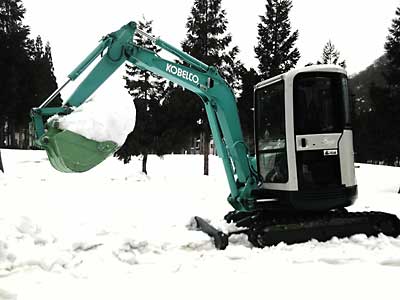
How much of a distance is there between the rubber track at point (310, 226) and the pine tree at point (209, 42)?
14.6m

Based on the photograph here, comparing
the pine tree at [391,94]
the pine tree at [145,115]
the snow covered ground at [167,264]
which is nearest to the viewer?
the snow covered ground at [167,264]

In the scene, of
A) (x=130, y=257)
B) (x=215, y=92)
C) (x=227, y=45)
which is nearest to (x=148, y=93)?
(x=227, y=45)

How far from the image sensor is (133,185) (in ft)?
46.0

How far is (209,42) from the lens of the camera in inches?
822

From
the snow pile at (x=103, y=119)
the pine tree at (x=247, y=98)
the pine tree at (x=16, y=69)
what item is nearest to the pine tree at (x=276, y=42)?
the pine tree at (x=247, y=98)

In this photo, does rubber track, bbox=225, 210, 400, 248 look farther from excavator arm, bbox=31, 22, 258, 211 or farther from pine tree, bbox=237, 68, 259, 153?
pine tree, bbox=237, 68, 259, 153

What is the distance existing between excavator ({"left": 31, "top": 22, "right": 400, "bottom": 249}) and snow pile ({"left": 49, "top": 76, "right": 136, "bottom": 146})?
0.46 meters

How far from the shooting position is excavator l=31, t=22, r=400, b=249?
564 cm

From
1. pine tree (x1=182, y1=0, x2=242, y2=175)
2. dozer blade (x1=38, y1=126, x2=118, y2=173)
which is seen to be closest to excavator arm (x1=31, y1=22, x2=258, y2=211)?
dozer blade (x1=38, y1=126, x2=118, y2=173)

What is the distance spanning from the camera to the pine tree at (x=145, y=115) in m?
20.8

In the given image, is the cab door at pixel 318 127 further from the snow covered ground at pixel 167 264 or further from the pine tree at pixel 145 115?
the pine tree at pixel 145 115

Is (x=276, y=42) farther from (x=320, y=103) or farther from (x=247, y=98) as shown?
(x=320, y=103)

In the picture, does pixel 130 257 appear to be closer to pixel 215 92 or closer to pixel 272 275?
pixel 272 275

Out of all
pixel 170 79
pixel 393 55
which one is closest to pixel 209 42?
pixel 393 55
